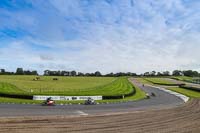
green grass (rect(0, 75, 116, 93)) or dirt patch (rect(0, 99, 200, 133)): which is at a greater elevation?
green grass (rect(0, 75, 116, 93))

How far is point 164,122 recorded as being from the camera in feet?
105

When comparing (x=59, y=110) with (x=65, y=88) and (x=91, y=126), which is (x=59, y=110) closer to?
(x=91, y=126)

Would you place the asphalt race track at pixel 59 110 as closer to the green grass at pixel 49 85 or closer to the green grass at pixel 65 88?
the green grass at pixel 65 88

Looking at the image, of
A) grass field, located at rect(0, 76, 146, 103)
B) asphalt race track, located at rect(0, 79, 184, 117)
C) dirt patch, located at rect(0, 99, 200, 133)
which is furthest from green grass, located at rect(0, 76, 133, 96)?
dirt patch, located at rect(0, 99, 200, 133)

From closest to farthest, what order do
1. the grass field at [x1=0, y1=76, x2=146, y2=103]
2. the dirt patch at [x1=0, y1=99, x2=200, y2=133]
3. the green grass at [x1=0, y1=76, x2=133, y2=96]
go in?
1. the dirt patch at [x1=0, y1=99, x2=200, y2=133]
2. the grass field at [x1=0, y1=76, x2=146, y2=103]
3. the green grass at [x1=0, y1=76, x2=133, y2=96]

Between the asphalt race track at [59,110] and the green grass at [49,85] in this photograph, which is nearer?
the asphalt race track at [59,110]

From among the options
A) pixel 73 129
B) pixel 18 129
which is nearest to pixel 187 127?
pixel 73 129

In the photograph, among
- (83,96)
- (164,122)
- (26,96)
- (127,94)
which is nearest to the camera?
(164,122)

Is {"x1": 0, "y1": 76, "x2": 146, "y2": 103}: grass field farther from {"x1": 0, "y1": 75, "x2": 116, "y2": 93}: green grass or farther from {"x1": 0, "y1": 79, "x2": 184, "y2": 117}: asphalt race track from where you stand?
{"x1": 0, "y1": 79, "x2": 184, "y2": 117}: asphalt race track

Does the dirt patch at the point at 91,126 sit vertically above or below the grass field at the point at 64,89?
below

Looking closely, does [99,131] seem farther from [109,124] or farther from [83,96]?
[83,96]

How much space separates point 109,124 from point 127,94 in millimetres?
40495

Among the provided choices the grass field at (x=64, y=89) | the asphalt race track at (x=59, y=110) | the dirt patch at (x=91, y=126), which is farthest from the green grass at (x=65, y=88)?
the dirt patch at (x=91, y=126)

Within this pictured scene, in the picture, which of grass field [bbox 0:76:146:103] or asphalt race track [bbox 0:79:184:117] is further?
grass field [bbox 0:76:146:103]
